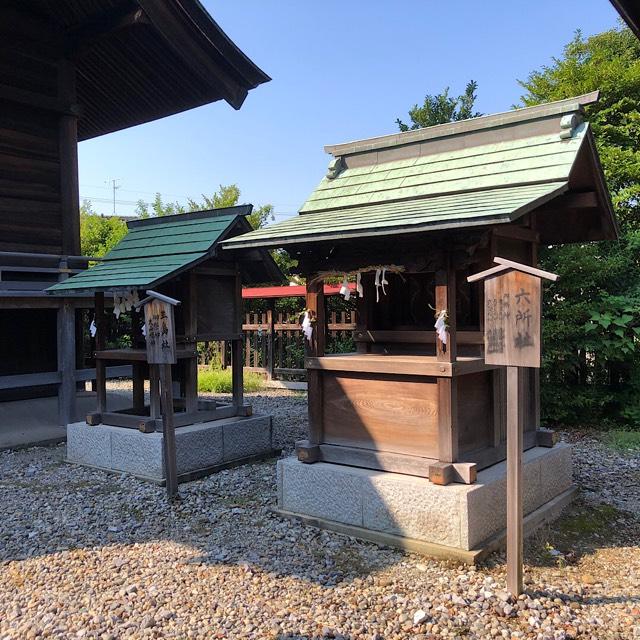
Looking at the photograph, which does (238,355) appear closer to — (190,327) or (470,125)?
(190,327)

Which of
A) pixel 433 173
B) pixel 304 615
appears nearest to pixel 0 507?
pixel 304 615

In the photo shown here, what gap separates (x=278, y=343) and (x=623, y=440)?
819 cm

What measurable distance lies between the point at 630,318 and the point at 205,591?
7121 millimetres

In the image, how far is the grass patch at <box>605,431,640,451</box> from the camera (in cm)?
776

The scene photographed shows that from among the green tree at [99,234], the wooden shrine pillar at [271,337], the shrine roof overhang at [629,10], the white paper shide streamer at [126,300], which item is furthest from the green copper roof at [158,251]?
the green tree at [99,234]

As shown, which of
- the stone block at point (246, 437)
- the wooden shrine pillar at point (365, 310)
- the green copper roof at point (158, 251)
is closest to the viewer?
the wooden shrine pillar at point (365, 310)

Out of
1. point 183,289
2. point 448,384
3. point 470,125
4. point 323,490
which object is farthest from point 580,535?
point 183,289

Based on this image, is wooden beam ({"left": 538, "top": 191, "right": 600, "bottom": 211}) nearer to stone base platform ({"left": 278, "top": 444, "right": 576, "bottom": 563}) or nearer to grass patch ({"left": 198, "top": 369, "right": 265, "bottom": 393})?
stone base platform ({"left": 278, "top": 444, "right": 576, "bottom": 563})

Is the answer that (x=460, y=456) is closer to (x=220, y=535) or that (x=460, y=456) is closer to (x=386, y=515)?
(x=386, y=515)

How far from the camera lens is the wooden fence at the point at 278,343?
43.0ft

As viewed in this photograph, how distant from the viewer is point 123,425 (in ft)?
22.3

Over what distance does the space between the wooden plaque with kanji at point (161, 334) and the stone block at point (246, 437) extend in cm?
142

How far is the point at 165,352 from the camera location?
5711 millimetres

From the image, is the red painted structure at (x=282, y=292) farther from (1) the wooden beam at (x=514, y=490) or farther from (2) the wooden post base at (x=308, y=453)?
(1) the wooden beam at (x=514, y=490)
